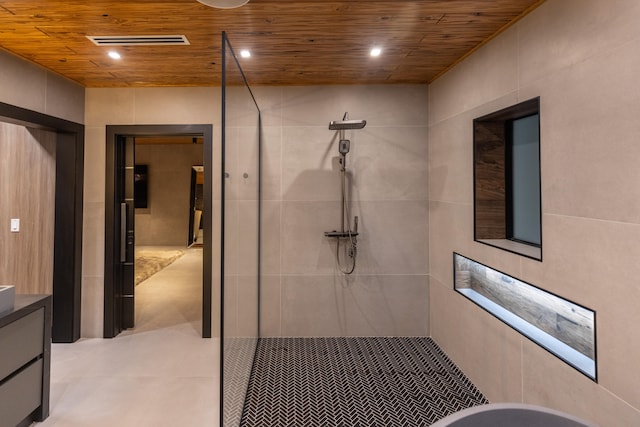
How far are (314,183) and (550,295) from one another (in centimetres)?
210

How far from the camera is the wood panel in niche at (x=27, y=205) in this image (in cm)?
312

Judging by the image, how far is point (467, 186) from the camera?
2.64 meters

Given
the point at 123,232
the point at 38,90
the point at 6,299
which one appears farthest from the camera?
the point at 123,232

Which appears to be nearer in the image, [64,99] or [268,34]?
[268,34]

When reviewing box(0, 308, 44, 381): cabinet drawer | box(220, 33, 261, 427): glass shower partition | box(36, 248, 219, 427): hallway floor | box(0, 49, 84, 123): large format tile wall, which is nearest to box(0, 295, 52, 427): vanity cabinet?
box(0, 308, 44, 381): cabinet drawer

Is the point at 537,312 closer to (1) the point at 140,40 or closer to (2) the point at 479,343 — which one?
(2) the point at 479,343

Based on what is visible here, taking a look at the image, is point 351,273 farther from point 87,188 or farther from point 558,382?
point 87,188

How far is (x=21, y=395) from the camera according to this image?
78.0 inches

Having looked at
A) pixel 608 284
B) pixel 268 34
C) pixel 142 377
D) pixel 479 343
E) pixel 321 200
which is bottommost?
pixel 142 377

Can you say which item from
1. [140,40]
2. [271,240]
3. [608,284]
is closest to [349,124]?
[271,240]

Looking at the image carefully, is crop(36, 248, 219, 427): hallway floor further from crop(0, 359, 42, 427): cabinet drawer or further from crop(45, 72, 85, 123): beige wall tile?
crop(45, 72, 85, 123): beige wall tile

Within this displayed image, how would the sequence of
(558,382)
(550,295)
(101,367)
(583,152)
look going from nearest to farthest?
(583,152)
(558,382)
(550,295)
(101,367)

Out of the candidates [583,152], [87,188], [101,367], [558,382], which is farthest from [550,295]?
[87,188]

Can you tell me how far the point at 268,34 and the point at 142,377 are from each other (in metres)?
2.70
